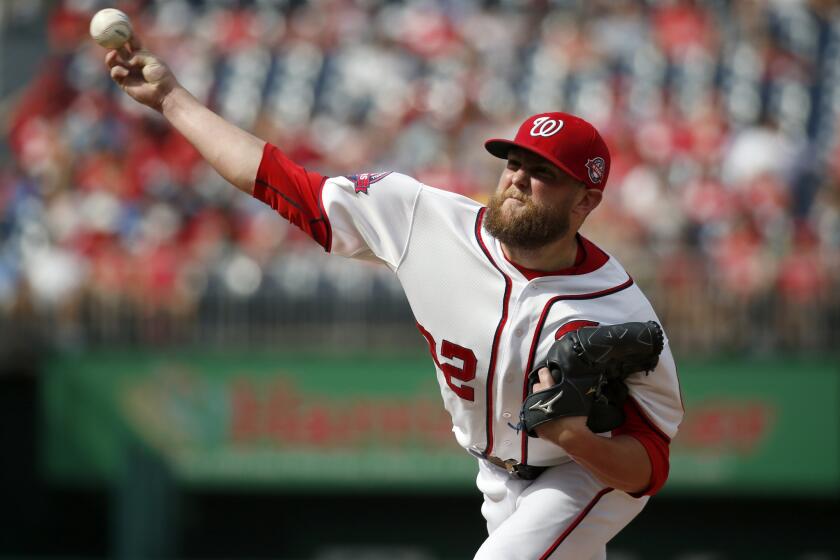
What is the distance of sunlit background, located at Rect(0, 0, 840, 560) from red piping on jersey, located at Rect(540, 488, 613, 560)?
5.30 m

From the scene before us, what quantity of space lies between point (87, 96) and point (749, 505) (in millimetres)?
7385

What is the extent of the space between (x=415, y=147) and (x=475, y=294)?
7033 mm

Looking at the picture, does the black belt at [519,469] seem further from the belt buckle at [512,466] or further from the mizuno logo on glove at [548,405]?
the mizuno logo on glove at [548,405]

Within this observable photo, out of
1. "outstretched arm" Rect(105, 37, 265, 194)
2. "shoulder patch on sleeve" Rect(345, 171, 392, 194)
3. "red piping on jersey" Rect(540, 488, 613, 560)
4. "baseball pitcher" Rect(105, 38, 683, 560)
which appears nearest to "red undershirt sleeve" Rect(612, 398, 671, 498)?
"baseball pitcher" Rect(105, 38, 683, 560)

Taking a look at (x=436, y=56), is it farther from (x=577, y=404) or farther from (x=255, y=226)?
(x=577, y=404)

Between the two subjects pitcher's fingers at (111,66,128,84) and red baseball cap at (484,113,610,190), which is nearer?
red baseball cap at (484,113,610,190)

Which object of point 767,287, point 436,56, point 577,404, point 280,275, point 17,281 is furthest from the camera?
point 436,56

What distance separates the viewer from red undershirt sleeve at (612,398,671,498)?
3.73 meters

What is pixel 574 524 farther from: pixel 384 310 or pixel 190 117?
pixel 384 310

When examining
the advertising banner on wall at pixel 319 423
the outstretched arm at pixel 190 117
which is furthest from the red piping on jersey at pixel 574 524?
the advertising banner on wall at pixel 319 423

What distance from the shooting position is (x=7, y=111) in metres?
13.8

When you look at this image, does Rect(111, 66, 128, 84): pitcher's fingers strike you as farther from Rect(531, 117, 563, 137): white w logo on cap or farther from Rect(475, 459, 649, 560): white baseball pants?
Rect(475, 459, 649, 560): white baseball pants

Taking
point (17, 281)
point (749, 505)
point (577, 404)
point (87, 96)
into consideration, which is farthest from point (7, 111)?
point (577, 404)

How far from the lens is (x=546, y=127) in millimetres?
3773
